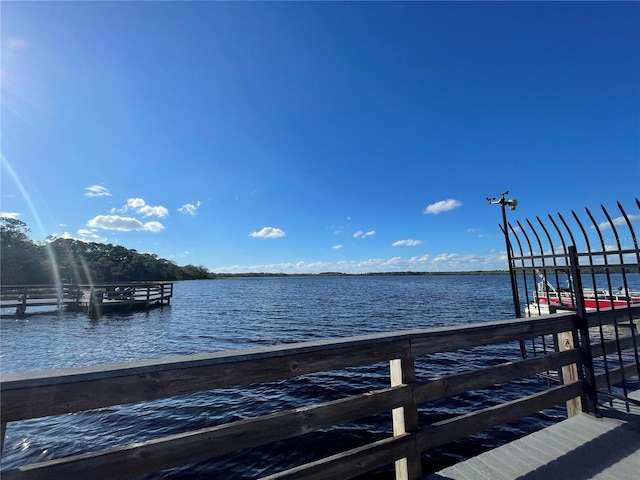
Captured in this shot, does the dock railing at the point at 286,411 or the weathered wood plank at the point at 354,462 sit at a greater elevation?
the dock railing at the point at 286,411

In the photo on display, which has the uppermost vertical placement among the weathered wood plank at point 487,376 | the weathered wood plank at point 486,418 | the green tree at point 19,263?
the green tree at point 19,263

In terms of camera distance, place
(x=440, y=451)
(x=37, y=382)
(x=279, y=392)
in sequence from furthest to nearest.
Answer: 1. (x=279, y=392)
2. (x=440, y=451)
3. (x=37, y=382)

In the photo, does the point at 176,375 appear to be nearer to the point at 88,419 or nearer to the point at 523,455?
the point at 523,455

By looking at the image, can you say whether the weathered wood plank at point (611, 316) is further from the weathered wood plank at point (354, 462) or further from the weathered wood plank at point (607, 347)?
the weathered wood plank at point (354, 462)

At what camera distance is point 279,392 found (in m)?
8.02

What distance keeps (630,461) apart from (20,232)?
275 ft

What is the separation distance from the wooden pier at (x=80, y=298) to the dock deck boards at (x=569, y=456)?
2650 centimetres

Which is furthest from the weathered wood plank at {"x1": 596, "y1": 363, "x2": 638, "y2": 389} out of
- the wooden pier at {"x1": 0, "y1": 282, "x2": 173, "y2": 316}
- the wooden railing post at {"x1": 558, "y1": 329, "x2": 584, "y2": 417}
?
the wooden pier at {"x1": 0, "y1": 282, "x2": 173, "y2": 316}

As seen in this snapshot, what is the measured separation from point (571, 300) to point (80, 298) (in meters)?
30.6

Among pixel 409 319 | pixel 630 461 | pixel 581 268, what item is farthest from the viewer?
pixel 409 319

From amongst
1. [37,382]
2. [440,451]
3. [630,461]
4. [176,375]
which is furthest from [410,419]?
[440,451]

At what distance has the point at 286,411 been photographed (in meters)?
1.91

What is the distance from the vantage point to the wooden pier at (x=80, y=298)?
22.8 metres

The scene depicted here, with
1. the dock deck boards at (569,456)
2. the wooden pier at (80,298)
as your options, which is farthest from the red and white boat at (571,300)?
the wooden pier at (80,298)
